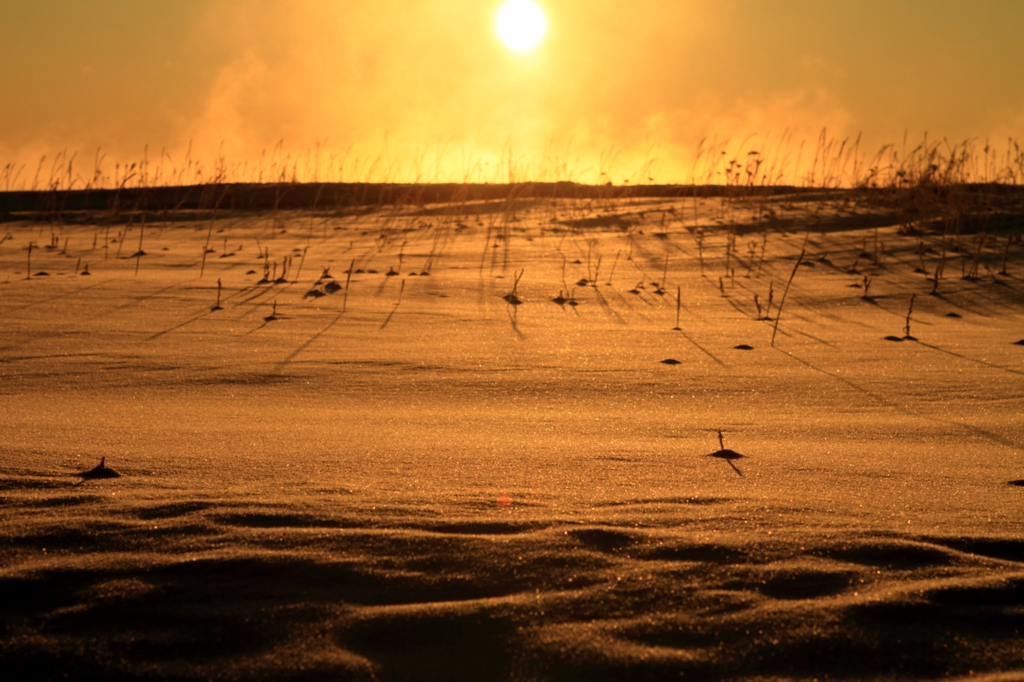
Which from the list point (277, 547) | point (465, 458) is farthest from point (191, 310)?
point (277, 547)

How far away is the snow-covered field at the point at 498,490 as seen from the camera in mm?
1036

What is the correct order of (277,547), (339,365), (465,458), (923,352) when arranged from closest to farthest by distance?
(277,547), (465,458), (339,365), (923,352)

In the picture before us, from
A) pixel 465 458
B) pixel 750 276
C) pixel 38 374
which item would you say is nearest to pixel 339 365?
pixel 38 374

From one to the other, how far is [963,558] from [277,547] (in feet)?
3.28

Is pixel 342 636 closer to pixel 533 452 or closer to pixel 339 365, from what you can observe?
pixel 533 452

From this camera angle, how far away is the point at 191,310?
3834 mm

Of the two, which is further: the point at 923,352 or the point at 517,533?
the point at 923,352

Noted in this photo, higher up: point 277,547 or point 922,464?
point 922,464

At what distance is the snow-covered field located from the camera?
104cm

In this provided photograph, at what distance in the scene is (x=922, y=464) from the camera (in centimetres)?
187

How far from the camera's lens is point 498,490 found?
159 centimetres

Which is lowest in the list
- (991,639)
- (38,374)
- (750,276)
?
(38,374)

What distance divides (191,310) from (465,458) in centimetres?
242

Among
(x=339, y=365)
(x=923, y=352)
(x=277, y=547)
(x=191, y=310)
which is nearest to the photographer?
(x=277, y=547)
